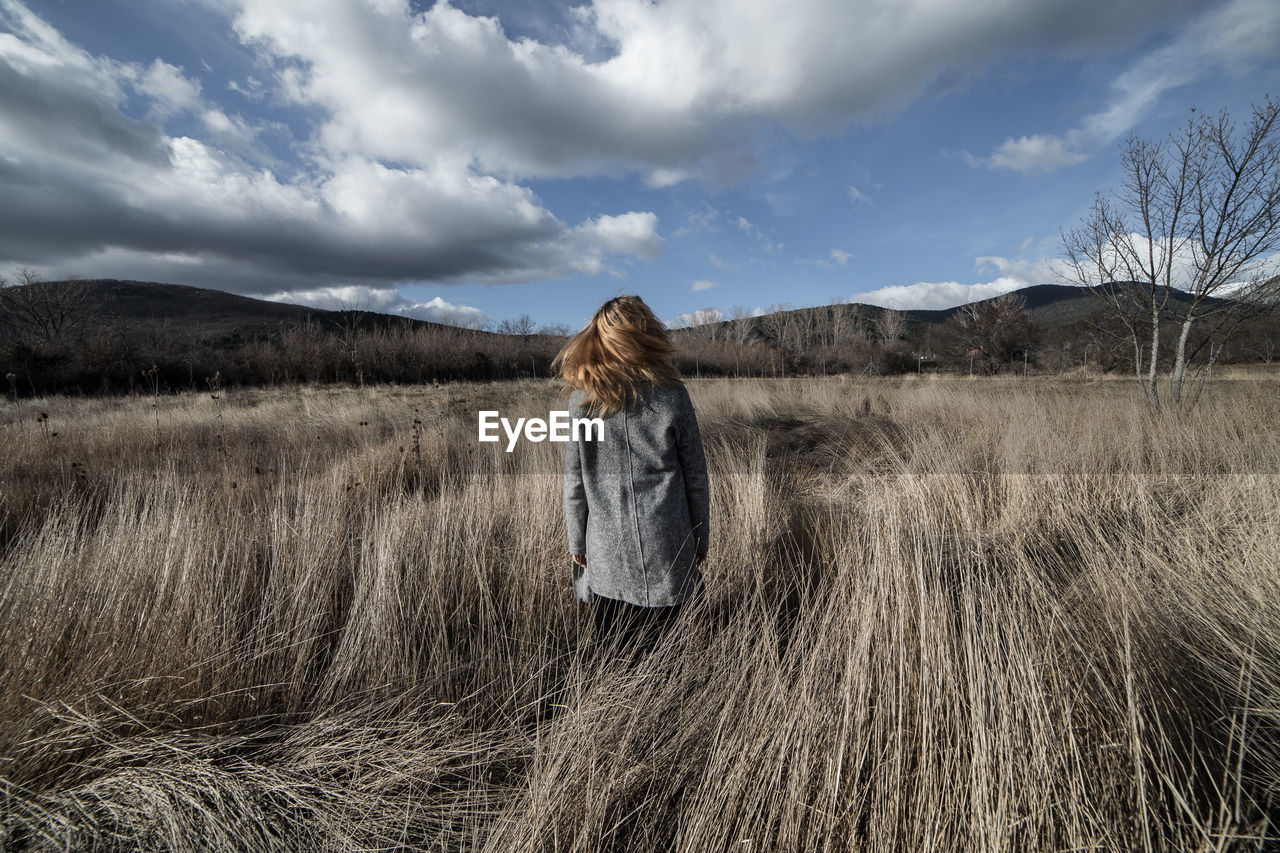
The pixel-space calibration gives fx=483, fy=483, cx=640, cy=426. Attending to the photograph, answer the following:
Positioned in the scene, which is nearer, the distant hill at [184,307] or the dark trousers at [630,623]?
the dark trousers at [630,623]

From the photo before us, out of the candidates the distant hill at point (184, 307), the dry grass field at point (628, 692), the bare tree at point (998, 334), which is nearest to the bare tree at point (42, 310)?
the distant hill at point (184, 307)

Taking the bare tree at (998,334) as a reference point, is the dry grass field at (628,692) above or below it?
below

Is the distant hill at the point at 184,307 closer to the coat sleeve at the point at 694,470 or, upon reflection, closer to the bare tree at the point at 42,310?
the bare tree at the point at 42,310

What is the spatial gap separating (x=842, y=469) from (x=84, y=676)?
6401mm

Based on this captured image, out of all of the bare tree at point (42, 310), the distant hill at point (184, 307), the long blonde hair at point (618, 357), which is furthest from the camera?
the distant hill at point (184, 307)

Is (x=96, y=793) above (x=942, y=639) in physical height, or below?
below

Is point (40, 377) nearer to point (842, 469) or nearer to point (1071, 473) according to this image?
point (842, 469)

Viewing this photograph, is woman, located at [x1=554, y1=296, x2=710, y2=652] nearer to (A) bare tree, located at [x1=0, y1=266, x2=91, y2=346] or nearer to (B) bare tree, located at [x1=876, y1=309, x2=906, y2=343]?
(A) bare tree, located at [x1=0, y1=266, x2=91, y2=346]

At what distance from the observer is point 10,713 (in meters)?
1.70

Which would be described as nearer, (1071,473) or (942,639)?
(942,639)

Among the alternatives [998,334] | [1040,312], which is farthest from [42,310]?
[1040,312]

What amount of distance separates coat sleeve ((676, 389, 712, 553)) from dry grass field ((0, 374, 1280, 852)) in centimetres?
47

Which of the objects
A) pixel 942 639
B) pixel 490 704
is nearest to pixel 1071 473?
pixel 942 639

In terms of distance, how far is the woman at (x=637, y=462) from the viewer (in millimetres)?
1946
